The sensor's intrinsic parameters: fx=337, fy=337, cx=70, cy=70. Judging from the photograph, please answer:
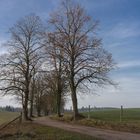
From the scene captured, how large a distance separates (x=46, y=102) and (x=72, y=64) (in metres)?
35.7

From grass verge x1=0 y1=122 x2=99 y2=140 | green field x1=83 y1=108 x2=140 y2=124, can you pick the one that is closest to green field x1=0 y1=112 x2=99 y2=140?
grass verge x1=0 y1=122 x2=99 y2=140

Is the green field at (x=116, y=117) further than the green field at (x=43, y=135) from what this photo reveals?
Yes

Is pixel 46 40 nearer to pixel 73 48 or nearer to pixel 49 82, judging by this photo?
pixel 73 48

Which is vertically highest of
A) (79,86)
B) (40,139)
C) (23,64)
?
(23,64)

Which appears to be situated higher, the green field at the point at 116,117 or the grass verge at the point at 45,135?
the green field at the point at 116,117

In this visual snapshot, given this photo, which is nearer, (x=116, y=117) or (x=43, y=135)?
(x=43, y=135)

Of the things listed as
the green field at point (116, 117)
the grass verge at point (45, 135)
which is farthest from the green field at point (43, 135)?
the green field at point (116, 117)

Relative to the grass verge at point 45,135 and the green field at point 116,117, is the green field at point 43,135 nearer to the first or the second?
the grass verge at point 45,135

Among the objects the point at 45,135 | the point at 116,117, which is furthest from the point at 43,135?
the point at 116,117

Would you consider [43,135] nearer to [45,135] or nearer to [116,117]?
[45,135]

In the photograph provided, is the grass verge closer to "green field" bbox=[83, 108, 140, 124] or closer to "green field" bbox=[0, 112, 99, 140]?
"green field" bbox=[0, 112, 99, 140]

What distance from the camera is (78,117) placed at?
34875 millimetres

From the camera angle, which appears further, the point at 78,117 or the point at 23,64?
the point at 23,64

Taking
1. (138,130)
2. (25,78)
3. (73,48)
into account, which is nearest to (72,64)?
(73,48)
